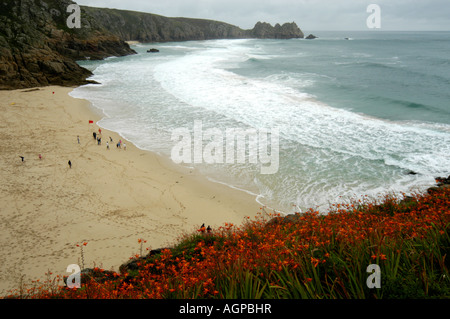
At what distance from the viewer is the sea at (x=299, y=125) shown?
620 inches

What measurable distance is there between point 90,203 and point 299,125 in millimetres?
17467

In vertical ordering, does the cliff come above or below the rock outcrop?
below

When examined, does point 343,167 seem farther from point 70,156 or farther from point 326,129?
point 70,156

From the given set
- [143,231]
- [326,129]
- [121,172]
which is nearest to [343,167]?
[326,129]

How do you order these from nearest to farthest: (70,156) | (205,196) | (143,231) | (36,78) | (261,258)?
(261,258) → (143,231) → (205,196) → (70,156) → (36,78)

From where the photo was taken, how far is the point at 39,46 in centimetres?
4466

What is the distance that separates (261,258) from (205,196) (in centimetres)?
1067

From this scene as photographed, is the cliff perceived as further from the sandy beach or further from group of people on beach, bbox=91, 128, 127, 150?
group of people on beach, bbox=91, 128, 127, 150

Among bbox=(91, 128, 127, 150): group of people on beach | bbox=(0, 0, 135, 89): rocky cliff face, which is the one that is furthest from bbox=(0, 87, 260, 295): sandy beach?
bbox=(0, 0, 135, 89): rocky cliff face

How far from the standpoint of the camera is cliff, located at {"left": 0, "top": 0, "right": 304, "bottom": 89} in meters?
38.8

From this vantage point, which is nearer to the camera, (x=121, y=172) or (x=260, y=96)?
(x=121, y=172)

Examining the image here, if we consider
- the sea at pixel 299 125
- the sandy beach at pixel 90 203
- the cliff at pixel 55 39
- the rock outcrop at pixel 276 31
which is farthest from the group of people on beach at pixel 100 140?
the rock outcrop at pixel 276 31

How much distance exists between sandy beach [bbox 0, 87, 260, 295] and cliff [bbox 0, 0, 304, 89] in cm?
2085
